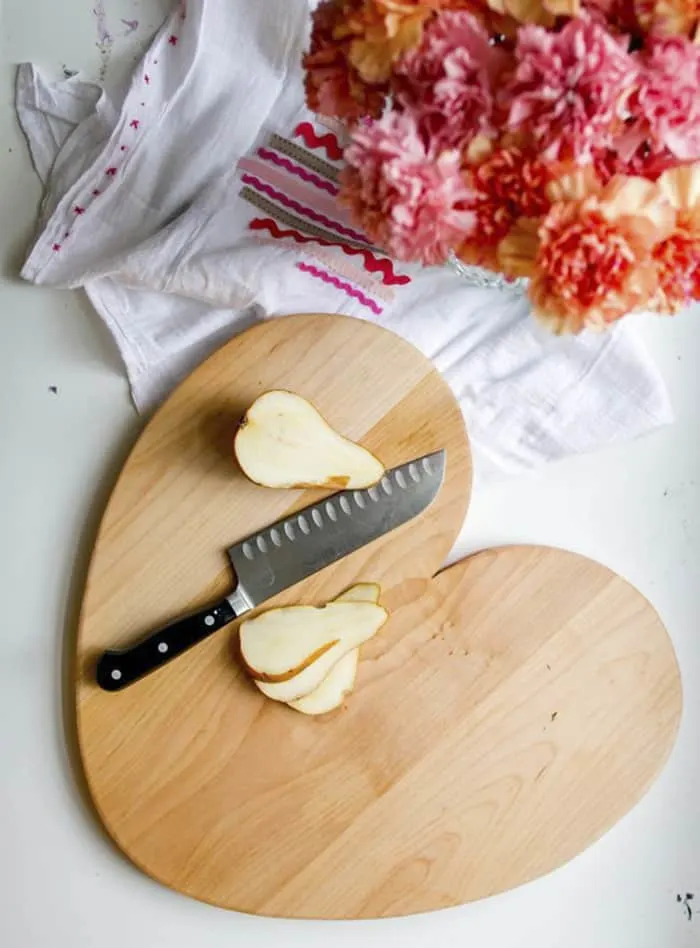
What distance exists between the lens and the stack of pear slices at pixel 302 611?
26.7 inches

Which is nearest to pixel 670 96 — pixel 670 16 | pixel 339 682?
pixel 670 16

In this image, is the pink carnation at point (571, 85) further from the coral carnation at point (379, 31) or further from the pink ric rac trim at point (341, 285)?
the pink ric rac trim at point (341, 285)

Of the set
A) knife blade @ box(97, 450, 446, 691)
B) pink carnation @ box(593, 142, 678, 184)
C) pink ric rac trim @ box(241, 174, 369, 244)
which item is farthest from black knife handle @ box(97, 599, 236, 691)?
pink carnation @ box(593, 142, 678, 184)

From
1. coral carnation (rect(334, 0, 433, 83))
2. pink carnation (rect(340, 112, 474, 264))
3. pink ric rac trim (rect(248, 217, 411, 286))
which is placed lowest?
pink ric rac trim (rect(248, 217, 411, 286))

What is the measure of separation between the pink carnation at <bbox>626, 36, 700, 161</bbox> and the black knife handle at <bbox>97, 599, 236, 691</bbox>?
0.40 m

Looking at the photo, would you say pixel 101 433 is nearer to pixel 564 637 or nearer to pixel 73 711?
pixel 73 711

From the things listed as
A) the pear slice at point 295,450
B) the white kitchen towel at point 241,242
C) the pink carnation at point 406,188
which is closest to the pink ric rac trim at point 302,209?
the white kitchen towel at point 241,242

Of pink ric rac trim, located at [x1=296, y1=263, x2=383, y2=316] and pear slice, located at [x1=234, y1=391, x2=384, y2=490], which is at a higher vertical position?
pink ric rac trim, located at [x1=296, y1=263, x2=383, y2=316]

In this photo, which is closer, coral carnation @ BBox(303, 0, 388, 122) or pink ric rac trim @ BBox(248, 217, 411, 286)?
coral carnation @ BBox(303, 0, 388, 122)

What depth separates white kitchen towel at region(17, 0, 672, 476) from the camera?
714 mm

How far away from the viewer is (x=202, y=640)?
0.70m

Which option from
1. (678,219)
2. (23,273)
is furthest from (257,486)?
(678,219)

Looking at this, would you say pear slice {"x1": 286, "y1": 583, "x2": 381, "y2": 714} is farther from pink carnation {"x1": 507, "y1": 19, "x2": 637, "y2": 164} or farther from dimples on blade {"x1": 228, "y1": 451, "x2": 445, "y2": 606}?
pink carnation {"x1": 507, "y1": 19, "x2": 637, "y2": 164}

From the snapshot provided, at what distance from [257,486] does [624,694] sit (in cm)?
30
